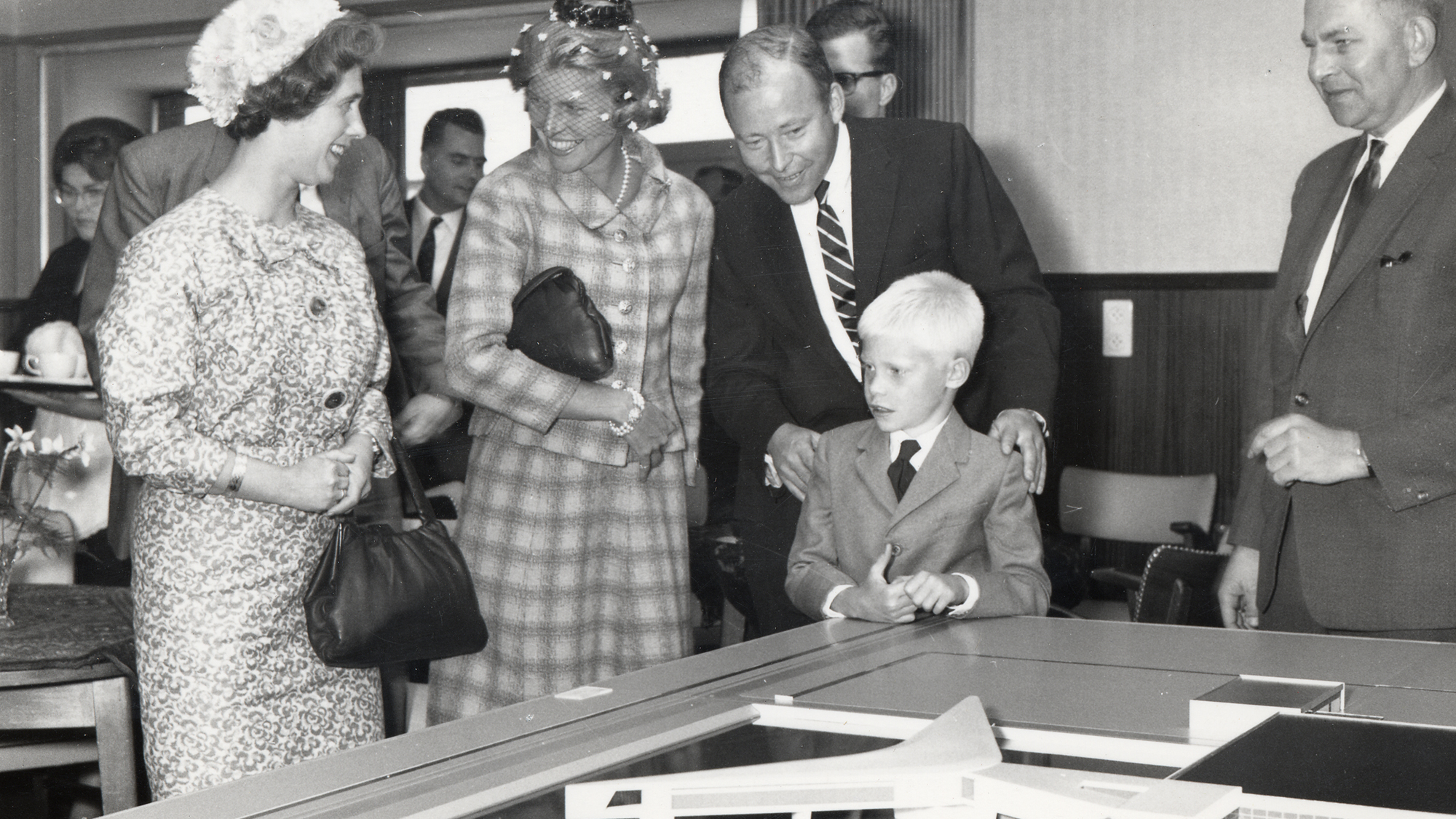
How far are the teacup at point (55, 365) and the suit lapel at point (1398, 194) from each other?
224 centimetres

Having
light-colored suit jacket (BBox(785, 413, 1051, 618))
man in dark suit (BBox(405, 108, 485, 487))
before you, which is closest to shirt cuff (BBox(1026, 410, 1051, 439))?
light-colored suit jacket (BBox(785, 413, 1051, 618))

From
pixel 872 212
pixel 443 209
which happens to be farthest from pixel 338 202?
pixel 872 212

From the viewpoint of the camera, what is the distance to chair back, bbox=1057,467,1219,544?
4.13 m

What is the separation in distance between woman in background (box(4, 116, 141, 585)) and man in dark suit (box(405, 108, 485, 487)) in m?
0.65

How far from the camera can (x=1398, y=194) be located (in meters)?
1.89

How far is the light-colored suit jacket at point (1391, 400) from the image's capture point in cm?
185

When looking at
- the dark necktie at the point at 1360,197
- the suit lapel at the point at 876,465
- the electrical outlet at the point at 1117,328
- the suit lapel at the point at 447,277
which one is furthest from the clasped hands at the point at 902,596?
the electrical outlet at the point at 1117,328

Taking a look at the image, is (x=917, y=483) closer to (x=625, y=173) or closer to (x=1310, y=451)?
(x=1310, y=451)

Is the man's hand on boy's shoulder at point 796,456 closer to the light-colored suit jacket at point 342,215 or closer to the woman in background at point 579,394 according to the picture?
the woman in background at point 579,394

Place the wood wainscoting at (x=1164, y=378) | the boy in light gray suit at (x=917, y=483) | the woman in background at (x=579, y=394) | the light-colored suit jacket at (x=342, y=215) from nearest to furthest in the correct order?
the boy in light gray suit at (x=917, y=483) < the woman in background at (x=579, y=394) < the light-colored suit jacket at (x=342, y=215) < the wood wainscoting at (x=1164, y=378)

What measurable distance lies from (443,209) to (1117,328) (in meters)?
2.17

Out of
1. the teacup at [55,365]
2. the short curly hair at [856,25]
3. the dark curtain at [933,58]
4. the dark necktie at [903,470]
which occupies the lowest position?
the dark necktie at [903,470]

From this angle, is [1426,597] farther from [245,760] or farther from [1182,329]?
[1182,329]

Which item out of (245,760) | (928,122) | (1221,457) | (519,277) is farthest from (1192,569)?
(245,760)
